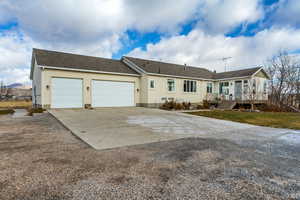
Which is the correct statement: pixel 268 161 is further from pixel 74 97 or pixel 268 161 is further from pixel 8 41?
pixel 8 41

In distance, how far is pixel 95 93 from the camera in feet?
45.7

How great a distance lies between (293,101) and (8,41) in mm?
30305

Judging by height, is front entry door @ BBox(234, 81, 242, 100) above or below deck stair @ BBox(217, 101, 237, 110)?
above

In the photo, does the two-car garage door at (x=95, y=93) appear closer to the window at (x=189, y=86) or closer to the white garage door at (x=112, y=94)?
the white garage door at (x=112, y=94)

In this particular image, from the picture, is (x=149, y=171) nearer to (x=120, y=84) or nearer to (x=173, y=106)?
(x=173, y=106)

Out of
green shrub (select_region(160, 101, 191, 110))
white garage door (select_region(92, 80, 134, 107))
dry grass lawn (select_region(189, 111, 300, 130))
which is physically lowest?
dry grass lawn (select_region(189, 111, 300, 130))

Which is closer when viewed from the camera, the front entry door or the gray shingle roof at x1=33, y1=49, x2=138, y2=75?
the gray shingle roof at x1=33, y1=49, x2=138, y2=75

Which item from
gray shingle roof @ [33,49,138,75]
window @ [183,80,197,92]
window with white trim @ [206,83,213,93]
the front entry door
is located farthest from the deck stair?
gray shingle roof @ [33,49,138,75]

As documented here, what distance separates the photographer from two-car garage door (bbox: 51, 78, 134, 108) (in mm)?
12284

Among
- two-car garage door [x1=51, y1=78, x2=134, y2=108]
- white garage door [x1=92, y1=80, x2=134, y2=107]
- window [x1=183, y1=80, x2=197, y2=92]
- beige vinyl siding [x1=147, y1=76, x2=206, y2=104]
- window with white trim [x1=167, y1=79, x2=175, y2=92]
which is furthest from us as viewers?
window [x1=183, y1=80, x2=197, y2=92]

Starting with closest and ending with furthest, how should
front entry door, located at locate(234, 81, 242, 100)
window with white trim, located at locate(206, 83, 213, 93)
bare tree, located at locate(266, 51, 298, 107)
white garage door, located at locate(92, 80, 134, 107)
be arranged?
white garage door, located at locate(92, 80, 134, 107) < bare tree, located at locate(266, 51, 298, 107) < front entry door, located at locate(234, 81, 242, 100) < window with white trim, located at locate(206, 83, 213, 93)

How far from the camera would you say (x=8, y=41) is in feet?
52.3

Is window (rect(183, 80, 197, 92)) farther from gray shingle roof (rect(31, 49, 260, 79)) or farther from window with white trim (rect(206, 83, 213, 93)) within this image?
window with white trim (rect(206, 83, 213, 93))

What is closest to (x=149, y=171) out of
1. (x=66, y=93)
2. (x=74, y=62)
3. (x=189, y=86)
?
(x=66, y=93)
